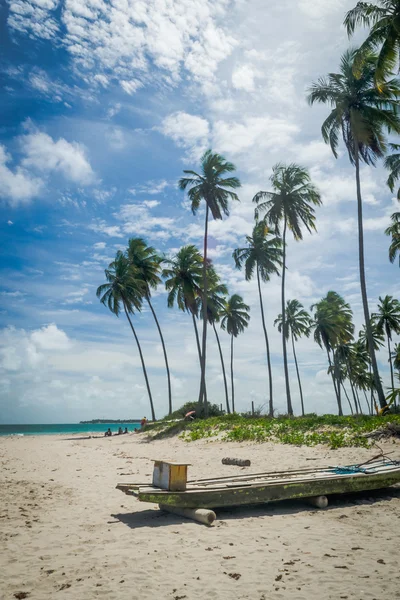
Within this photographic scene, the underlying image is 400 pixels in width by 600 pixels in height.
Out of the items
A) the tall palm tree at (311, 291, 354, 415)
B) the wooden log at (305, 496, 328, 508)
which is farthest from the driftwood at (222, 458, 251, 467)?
the tall palm tree at (311, 291, 354, 415)

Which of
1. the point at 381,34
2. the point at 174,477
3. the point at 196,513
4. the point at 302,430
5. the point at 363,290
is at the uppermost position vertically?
the point at 381,34

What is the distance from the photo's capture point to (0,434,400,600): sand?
4.65 meters

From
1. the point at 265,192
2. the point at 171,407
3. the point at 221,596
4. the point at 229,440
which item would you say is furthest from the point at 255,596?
the point at 171,407

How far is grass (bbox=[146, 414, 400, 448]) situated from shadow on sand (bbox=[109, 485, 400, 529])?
4.90 metres

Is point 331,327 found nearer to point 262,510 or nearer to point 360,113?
point 360,113

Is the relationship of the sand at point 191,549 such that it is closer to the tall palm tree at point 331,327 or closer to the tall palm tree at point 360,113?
the tall palm tree at point 360,113

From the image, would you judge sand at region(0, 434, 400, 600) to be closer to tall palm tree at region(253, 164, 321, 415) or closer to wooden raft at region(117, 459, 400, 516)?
wooden raft at region(117, 459, 400, 516)

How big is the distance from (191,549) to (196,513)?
1.38 m

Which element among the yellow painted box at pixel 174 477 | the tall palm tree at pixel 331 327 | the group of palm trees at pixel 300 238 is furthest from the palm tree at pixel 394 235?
the yellow painted box at pixel 174 477

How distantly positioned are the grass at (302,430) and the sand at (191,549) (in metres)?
5.74

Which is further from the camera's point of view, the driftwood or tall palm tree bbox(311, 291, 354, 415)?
tall palm tree bbox(311, 291, 354, 415)

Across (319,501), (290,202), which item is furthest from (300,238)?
(319,501)

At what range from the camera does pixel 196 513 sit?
730 cm

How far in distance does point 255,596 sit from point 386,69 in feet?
58.4
